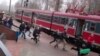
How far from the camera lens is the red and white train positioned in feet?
92.9

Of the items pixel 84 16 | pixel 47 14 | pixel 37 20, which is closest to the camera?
pixel 84 16

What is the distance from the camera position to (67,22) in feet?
115

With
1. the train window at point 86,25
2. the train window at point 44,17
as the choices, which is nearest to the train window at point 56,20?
the train window at point 44,17

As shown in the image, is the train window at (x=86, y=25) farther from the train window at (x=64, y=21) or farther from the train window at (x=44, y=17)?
the train window at (x=44, y=17)

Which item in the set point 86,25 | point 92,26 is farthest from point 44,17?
point 92,26

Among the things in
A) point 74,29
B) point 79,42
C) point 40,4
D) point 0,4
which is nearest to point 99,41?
point 79,42

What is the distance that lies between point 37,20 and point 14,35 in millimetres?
19291

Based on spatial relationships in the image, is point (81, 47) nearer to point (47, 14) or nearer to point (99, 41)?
point (99, 41)

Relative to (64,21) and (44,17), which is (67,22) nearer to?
(64,21)

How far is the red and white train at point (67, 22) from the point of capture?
28.3 metres

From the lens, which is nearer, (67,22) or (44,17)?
(67,22)

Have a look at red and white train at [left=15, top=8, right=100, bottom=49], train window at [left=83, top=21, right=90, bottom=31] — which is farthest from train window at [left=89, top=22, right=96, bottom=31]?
train window at [left=83, top=21, right=90, bottom=31]

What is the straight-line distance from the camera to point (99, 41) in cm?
2736

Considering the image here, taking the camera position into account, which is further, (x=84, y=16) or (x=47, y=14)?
(x=47, y=14)
